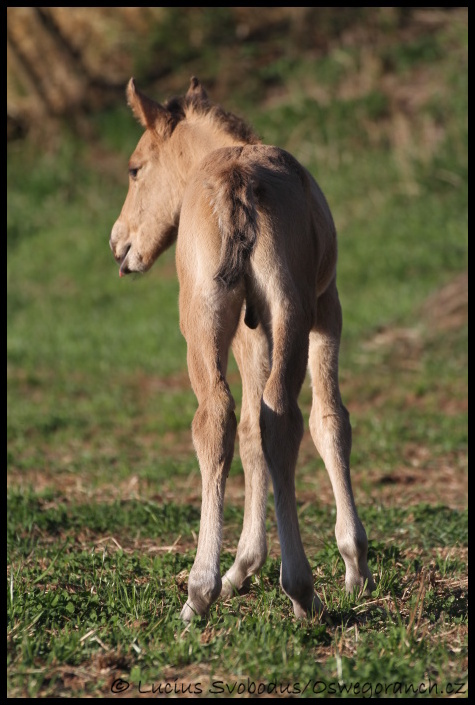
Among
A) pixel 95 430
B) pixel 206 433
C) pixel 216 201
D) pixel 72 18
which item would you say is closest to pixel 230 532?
pixel 206 433

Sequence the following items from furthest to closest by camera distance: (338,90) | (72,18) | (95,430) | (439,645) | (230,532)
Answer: (72,18)
(338,90)
(95,430)
(230,532)
(439,645)

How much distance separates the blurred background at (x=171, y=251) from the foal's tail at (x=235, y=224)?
2142mm

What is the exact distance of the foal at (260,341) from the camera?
12.8 feet

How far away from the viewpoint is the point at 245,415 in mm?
4848

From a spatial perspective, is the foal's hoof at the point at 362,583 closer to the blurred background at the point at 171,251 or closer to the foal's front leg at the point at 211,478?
the foal's front leg at the point at 211,478

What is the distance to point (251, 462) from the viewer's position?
4.83 metres

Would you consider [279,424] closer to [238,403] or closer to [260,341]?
[260,341]

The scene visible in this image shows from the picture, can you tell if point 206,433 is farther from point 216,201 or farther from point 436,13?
point 436,13

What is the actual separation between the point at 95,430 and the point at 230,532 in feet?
11.1

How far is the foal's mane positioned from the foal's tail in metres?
1.00

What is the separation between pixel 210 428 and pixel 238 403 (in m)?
5.46

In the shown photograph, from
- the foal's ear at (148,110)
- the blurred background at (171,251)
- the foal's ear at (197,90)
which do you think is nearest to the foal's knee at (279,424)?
the foal's ear at (148,110)

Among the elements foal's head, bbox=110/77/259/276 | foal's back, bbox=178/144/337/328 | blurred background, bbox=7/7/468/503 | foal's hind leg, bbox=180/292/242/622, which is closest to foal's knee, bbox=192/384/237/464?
foal's hind leg, bbox=180/292/242/622

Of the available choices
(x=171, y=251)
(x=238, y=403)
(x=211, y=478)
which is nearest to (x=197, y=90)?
(x=211, y=478)
